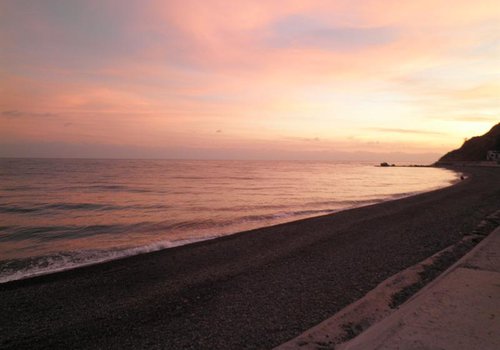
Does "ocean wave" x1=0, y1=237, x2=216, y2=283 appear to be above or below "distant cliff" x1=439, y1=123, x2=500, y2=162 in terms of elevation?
below

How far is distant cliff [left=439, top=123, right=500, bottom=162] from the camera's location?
12649 cm

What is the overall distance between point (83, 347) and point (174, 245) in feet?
22.5

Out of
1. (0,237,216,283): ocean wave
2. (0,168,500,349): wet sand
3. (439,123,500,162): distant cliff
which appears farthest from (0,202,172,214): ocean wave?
(439,123,500,162): distant cliff

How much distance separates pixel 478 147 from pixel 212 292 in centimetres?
16348

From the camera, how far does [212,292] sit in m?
6.85

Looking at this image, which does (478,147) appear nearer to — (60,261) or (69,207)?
(69,207)

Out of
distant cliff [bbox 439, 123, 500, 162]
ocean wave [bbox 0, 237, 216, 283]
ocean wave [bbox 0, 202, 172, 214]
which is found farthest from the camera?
distant cliff [bbox 439, 123, 500, 162]

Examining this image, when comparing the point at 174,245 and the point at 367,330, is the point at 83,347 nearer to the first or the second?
the point at 367,330

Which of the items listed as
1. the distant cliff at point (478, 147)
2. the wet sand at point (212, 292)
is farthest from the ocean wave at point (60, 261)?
the distant cliff at point (478, 147)

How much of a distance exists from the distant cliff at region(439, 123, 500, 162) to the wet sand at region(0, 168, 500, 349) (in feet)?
473

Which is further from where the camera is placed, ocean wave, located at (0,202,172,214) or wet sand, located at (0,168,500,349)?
ocean wave, located at (0,202,172,214)

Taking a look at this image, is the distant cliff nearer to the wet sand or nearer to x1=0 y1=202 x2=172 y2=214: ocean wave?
x1=0 y1=202 x2=172 y2=214: ocean wave

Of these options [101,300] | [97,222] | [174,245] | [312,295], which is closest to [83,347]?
[101,300]

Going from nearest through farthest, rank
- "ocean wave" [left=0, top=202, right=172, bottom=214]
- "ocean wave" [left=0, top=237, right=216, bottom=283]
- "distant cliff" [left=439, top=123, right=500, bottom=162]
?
"ocean wave" [left=0, top=237, right=216, bottom=283] < "ocean wave" [left=0, top=202, right=172, bottom=214] < "distant cliff" [left=439, top=123, right=500, bottom=162]
